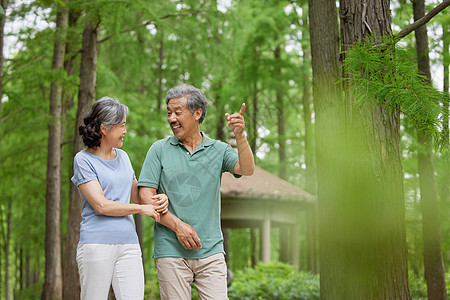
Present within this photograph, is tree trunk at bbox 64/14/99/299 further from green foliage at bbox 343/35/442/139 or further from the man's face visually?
green foliage at bbox 343/35/442/139

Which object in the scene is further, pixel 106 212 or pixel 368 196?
pixel 368 196

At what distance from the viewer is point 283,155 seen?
18.4 metres

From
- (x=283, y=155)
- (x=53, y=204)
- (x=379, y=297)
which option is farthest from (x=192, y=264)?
(x=283, y=155)

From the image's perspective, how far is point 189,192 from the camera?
3244mm

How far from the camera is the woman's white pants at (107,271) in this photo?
3.00 meters

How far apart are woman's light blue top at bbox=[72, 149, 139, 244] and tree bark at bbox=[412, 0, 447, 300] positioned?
16.2 feet

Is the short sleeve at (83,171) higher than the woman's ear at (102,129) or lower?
lower

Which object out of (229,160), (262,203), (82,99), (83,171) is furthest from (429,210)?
(262,203)

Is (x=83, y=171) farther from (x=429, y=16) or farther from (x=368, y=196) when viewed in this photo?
(x=429, y=16)

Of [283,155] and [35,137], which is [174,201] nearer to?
[35,137]

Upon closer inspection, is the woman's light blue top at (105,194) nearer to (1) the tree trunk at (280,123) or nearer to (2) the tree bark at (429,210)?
(2) the tree bark at (429,210)

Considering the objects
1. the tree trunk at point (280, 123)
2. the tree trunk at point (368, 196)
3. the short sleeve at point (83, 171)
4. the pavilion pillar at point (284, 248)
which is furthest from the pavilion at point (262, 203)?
the short sleeve at point (83, 171)

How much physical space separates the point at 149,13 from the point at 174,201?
6.10m

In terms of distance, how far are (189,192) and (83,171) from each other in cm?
66
